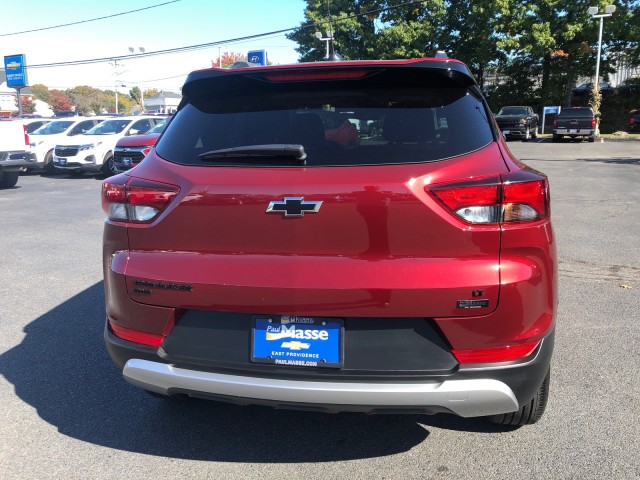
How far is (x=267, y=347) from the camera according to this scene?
2369mm

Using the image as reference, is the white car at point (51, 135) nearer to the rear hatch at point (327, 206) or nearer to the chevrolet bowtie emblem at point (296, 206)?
the rear hatch at point (327, 206)

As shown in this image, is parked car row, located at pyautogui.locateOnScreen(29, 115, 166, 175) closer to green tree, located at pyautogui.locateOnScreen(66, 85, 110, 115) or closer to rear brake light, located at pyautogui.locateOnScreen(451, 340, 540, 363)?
rear brake light, located at pyautogui.locateOnScreen(451, 340, 540, 363)

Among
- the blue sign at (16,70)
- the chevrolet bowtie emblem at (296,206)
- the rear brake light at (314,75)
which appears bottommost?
the chevrolet bowtie emblem at (296,206)

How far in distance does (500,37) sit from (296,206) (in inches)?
1559

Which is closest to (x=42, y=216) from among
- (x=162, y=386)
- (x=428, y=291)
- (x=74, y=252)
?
(x=74, y=252)

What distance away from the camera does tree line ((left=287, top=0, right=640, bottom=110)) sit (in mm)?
35500

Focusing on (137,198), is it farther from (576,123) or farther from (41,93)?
(41,93)

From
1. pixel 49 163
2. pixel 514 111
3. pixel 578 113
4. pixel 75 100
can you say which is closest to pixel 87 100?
pixel 75 100

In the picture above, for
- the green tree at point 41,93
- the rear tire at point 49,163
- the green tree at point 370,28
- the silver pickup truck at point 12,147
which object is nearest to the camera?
the silver pickup truck at point 12,147

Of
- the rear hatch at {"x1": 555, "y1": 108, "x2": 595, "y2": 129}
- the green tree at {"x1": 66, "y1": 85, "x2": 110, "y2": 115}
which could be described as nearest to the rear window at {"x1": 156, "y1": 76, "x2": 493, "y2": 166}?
the rear hatch at {"x1": 555, "y1": 108, "x2": 595, "y2": 129}

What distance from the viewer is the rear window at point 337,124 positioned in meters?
2.39

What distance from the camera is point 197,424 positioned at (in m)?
3.06

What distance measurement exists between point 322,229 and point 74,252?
575 centimetres

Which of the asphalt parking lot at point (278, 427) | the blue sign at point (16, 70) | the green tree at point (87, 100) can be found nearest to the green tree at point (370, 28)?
the blue sign at point (16, 70)
